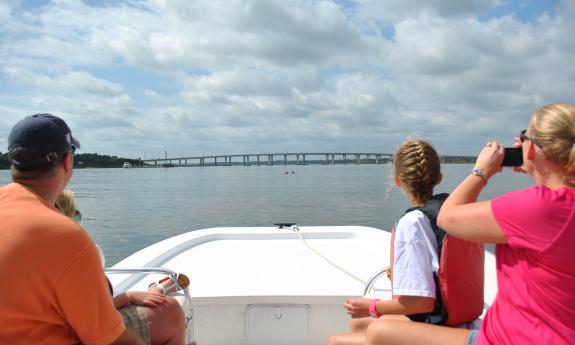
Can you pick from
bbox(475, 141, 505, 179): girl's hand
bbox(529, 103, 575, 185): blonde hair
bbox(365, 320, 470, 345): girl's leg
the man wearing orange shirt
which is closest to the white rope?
bbox(365, 320, 470, 345): girl's leg

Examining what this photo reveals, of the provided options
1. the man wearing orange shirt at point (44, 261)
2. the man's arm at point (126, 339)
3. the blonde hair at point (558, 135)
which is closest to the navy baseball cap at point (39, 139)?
the man wearing orange shirt at point (44, 261)

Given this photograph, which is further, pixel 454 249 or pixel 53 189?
pixel 454 249

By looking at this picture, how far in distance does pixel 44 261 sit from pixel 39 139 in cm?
38

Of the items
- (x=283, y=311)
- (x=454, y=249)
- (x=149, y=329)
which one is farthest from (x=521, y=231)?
(x=283, y=311)

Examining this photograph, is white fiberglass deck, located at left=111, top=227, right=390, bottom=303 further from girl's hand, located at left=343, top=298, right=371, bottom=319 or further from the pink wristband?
the pink wristband

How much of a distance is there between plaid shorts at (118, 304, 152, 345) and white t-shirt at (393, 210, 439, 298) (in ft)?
3.48

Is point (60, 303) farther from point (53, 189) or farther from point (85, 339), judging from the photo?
point (53, 189)

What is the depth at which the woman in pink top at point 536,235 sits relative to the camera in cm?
115

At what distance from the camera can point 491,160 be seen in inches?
58.3

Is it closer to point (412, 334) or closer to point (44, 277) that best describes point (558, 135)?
point (412, 334)

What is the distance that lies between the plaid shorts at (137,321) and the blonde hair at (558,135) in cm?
165

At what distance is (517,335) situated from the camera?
4.09 ft

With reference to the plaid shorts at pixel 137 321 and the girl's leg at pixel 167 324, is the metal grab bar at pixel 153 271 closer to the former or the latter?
the girl's leg at pixel 167 324

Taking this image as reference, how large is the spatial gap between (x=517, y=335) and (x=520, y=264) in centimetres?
20
